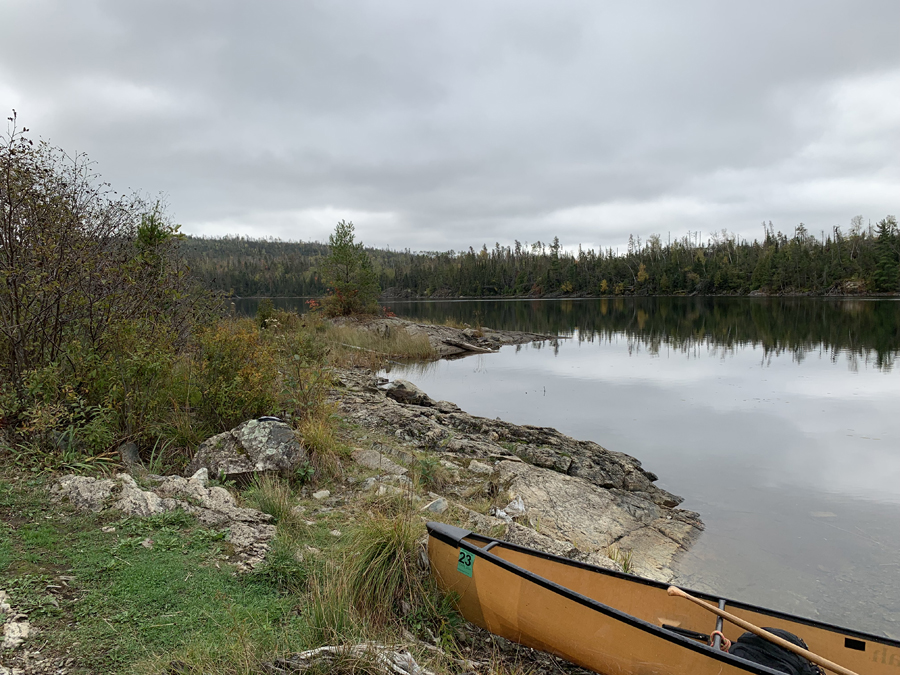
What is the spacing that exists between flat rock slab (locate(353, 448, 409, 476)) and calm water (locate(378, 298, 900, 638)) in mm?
3583

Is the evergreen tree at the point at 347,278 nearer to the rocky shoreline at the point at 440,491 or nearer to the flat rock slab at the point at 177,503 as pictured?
the rocky shoreline at the point at 440,491

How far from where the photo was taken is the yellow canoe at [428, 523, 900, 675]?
3.06 metres

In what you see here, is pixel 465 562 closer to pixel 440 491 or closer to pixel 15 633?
pixel 15 633

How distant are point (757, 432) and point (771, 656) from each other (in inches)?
397

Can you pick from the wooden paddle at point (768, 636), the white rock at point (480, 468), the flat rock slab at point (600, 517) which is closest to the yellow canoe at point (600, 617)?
the wooden paddle at point (768, 636)

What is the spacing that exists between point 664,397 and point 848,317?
3002 centimetres

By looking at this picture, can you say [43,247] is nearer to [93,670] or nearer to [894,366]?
[93,670]

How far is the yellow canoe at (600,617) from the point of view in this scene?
306 centimetres

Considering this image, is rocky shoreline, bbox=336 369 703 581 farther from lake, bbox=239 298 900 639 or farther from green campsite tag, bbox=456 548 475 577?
green campsite tag, bbox=456 548 475 577

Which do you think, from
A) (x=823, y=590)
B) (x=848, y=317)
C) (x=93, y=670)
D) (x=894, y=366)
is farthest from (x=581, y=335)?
(x=93, y=670)

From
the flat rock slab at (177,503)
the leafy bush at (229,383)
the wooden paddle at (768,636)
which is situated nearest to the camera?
the wooden paddle at (768,636)

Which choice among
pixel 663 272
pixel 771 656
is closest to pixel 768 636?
pixel 771 656

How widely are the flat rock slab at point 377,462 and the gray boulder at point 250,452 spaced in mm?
862

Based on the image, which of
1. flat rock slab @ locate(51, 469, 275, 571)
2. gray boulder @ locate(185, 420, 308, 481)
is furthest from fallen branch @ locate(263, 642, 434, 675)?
gray boulder @ locate(185, 420, 308, 481)
